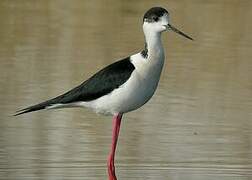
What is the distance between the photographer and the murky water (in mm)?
8523

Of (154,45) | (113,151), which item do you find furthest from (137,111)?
(154,45)

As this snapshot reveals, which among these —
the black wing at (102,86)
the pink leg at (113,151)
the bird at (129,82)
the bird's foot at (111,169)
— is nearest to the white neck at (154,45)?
the bird at (129,82)

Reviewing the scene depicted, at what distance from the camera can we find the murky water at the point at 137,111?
28.0ft

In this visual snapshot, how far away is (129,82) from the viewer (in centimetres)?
800

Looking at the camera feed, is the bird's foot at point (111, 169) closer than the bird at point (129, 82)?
No

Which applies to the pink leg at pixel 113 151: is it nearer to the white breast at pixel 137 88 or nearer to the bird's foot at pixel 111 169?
the bird's foot at pixel 111 169

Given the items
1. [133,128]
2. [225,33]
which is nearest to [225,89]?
[133,128]

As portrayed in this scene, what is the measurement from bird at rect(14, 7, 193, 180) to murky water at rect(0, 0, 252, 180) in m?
0.51

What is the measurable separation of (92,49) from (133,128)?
13.6 ft

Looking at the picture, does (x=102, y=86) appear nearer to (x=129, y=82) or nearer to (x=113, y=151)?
(x=129, y=82)

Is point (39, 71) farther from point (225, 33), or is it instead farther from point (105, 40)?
point (225, 33)

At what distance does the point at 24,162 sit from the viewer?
845cm

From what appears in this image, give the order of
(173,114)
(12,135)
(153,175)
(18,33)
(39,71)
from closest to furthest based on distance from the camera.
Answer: (153,175) < (12,135) < (173,114) < (39,71) < (18,33)

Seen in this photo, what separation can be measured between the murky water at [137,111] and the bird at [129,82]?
51 centimetres
